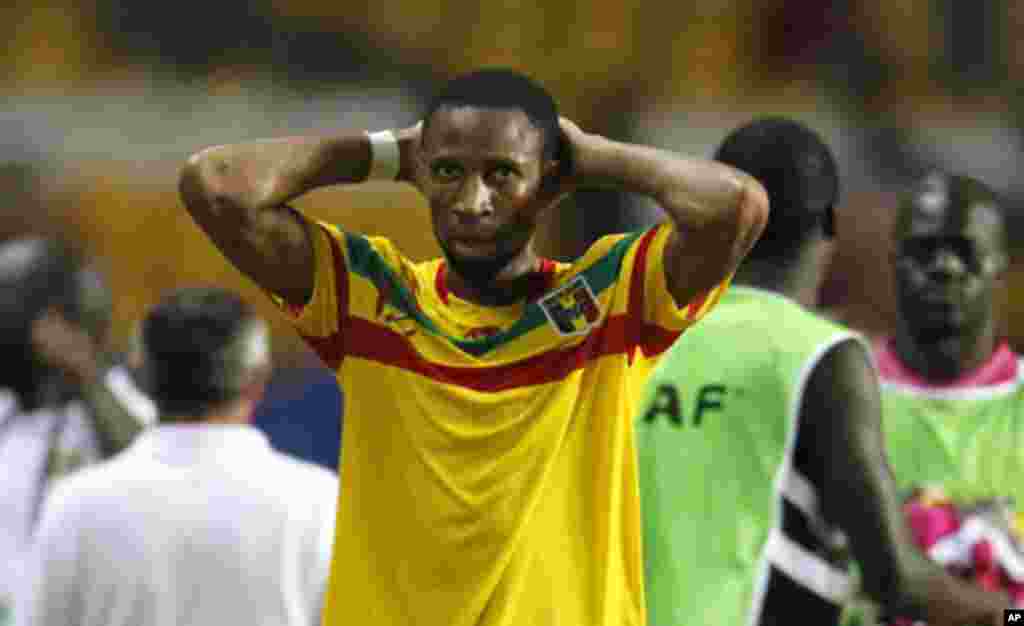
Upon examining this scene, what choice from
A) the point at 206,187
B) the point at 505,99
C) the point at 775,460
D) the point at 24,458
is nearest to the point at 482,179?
the point at 505,99

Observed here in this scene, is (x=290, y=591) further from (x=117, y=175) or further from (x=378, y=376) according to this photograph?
(x=117, y=175)

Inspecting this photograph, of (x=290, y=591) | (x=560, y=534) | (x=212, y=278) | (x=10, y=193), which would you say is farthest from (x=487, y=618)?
(x=10, y=193)

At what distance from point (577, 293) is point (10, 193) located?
8.28 m

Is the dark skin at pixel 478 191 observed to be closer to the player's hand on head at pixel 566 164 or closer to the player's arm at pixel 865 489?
the player's hand on head at pixel 566 164

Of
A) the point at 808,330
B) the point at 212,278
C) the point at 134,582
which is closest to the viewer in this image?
the point at 808,330

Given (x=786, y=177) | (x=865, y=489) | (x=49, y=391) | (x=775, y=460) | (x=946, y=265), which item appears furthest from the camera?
(x=49, y=391)

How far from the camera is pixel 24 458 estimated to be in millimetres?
6711

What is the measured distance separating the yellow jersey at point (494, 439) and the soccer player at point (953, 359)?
1.96 metres

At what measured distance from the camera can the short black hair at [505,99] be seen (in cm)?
374

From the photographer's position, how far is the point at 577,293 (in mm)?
3791

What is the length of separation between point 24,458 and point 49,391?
0.33 metres

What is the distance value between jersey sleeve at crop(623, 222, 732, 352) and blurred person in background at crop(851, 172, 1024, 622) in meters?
1.91

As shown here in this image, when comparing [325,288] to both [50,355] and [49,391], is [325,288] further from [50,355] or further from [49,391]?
[49,391]

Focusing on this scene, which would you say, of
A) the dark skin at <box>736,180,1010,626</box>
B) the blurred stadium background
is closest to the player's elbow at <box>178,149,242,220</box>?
the dark skin at <box>736,180,1010,626</box>
